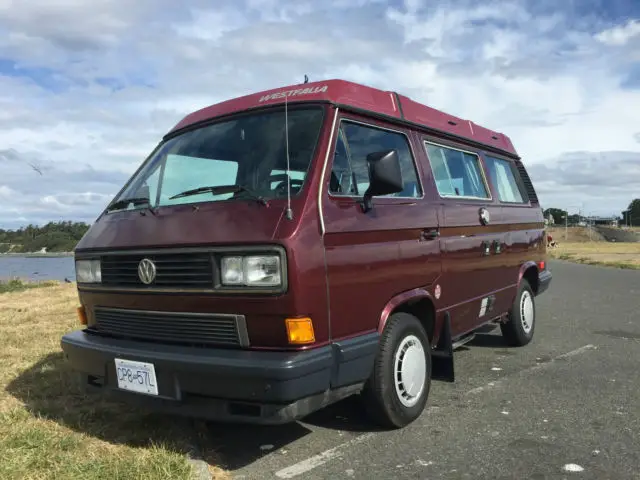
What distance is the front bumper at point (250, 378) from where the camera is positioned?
3027 millimetres

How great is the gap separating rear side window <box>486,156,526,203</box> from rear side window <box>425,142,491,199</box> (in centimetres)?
38

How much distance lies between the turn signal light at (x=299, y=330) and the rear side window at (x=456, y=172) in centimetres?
205

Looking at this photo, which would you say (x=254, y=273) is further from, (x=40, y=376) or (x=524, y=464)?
(x=40, y=376)

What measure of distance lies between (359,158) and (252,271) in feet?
4.07

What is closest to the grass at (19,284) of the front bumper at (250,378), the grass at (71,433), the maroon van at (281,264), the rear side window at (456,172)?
the grass at (71,433)

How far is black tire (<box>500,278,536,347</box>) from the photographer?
6.59m

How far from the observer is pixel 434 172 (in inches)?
187

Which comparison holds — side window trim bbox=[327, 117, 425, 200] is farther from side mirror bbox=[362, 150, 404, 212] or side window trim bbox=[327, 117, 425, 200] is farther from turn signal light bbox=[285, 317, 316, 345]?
turn signal light bbox=[285, 317, 316, 345]

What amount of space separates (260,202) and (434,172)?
1.92 metres

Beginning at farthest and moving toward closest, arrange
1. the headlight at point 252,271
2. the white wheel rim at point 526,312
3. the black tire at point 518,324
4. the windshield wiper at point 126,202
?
the white wheel rim at point 526,312 → the black tire at point 518,324 → the windshield wiper at point 126,202 → the headlight at point 252,271

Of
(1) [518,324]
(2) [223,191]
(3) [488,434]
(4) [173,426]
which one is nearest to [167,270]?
(2) [223,191]

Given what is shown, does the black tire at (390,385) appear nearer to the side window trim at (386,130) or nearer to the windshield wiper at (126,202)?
the side window trim at (386,130)

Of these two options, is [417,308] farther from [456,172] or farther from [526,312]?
[526,312]

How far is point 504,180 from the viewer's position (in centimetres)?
656
